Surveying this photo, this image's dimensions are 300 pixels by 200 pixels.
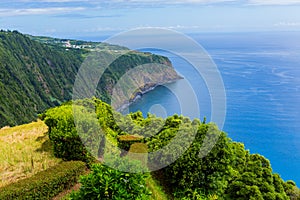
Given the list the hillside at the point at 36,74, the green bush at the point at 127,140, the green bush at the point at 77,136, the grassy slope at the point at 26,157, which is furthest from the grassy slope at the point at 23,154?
the hillside at the point at 36,74

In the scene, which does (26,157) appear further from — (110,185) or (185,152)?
(185,152)

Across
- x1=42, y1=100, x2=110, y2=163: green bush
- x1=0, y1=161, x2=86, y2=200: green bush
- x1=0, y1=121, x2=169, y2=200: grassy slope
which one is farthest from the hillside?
x1=0, y1=161, x2=86, y2=200: green bush

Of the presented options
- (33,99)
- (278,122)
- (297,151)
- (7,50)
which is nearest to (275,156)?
(297,151)

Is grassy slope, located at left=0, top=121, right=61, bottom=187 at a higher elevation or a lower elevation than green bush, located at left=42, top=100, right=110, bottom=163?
lower

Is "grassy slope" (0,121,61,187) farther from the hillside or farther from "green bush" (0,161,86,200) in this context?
the hillside

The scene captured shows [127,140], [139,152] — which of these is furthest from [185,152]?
[127,140]

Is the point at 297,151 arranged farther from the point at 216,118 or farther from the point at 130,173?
the point at 130,173

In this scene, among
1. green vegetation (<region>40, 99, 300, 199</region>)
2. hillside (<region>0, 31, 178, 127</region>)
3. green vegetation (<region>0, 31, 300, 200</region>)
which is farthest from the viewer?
hillside (<region>0, 31, 178, 127</region>)
